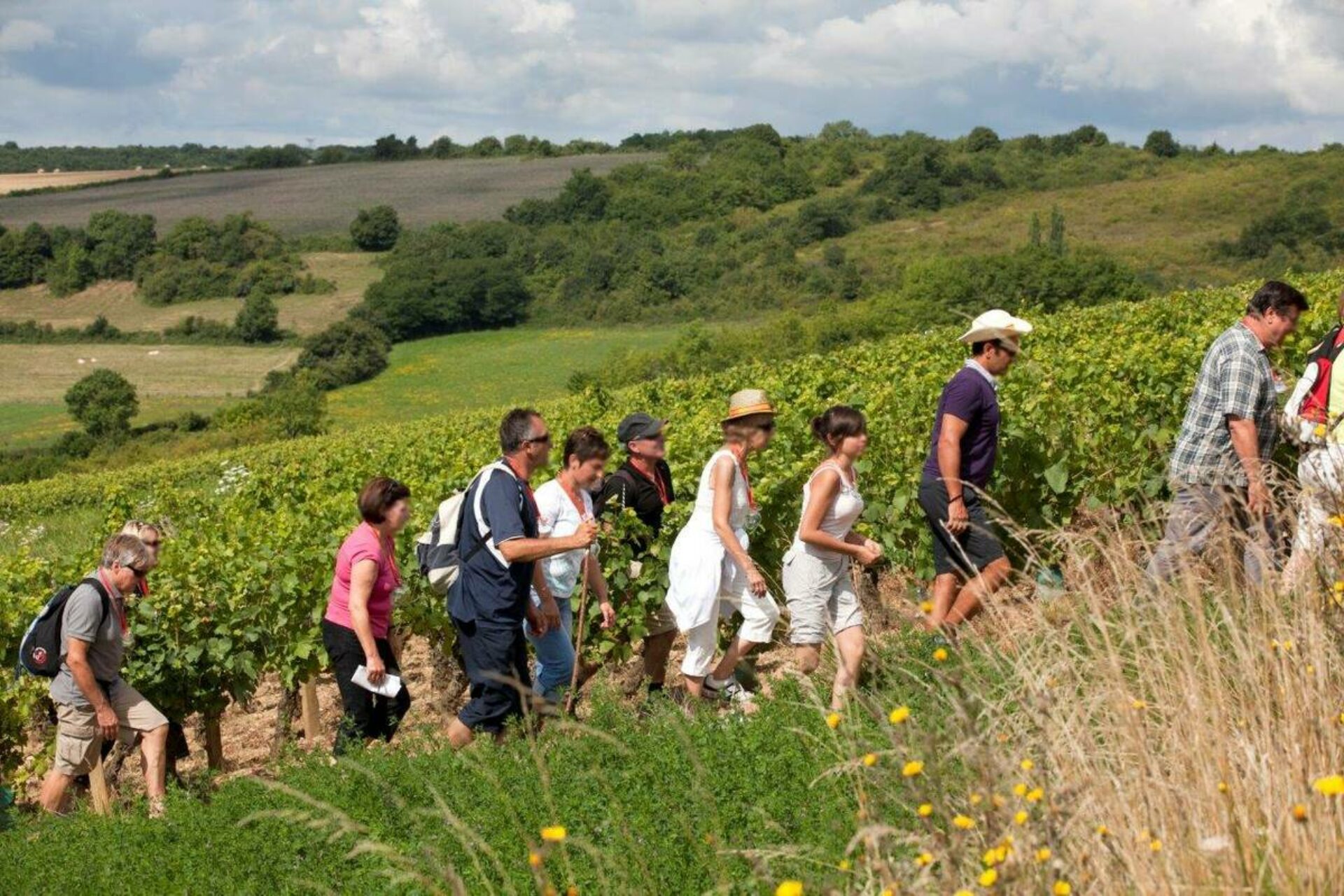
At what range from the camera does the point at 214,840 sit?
18.0 feet

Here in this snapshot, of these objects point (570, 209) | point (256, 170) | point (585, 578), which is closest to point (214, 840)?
point (585, 578)

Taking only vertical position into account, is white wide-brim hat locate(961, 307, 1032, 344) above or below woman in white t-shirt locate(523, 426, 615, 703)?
above

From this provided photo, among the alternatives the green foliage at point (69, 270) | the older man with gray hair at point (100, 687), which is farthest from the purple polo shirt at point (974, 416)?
the green foliage at point (69, 270)

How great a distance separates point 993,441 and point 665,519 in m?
2.34

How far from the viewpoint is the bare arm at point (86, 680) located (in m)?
6.76

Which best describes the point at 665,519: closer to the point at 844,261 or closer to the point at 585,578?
the point at 585,578

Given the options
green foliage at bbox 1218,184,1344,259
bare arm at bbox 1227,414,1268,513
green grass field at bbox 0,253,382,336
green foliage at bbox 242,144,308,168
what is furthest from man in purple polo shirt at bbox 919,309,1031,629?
green foliage at bbox 242,144,308,168

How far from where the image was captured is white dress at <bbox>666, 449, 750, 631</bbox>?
22.5ft

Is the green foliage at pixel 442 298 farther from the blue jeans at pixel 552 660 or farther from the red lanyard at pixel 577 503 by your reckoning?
the blue jeans at pixel 552 660

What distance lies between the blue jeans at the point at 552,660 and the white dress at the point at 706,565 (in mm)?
526

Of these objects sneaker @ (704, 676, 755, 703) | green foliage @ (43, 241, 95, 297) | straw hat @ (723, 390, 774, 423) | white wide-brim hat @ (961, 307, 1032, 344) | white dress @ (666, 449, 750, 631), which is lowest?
green foliage @ (43, 241, 95, 297)

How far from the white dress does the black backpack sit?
260 centimetres

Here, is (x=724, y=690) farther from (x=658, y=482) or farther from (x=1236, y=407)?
(x=1236, y=407)

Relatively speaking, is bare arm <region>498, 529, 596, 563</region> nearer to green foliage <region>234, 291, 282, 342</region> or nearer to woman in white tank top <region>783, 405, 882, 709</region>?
woman in white tank top <region>783, 405, 882, 709</region>
